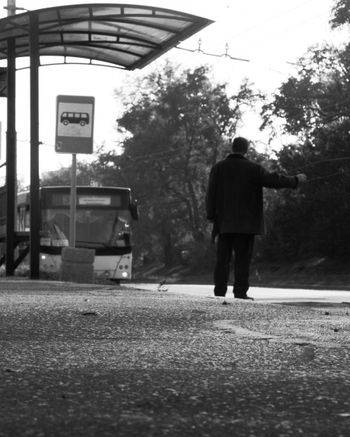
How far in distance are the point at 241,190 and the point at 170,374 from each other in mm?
7510

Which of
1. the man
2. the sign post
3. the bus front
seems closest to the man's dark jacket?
the man

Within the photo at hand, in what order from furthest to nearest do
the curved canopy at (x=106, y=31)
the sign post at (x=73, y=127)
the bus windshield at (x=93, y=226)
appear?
the bus windshield at (x=93, y=226) → the sign post at (x=73, y=127) → the curved canopy at (x=106, y=31)

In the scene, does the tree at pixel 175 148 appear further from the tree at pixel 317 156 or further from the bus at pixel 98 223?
the bus at pixel 98 223

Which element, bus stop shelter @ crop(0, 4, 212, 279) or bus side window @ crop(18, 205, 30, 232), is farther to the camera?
bus side window @ crop(18, 205, 30, 232)

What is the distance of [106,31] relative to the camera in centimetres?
1861

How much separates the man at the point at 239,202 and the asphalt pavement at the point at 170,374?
3.98 meters

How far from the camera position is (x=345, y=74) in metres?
52.8

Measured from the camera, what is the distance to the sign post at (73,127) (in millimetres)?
17906

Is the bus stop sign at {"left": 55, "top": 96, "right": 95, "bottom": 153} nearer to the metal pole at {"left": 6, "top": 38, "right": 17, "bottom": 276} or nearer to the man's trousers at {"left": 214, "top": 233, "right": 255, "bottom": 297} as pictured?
the metal pole at {"left": 6, "top": 38, "right": 17, "bottom": 276}

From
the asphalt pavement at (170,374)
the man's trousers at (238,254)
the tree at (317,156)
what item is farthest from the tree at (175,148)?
the asphalt pavement at (170,374)

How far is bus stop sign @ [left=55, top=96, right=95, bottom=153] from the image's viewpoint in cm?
1798

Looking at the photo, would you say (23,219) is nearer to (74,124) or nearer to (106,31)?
(74,124)

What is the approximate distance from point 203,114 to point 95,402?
70.2 metres

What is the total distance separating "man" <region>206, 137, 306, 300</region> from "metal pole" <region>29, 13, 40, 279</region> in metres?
6.78
